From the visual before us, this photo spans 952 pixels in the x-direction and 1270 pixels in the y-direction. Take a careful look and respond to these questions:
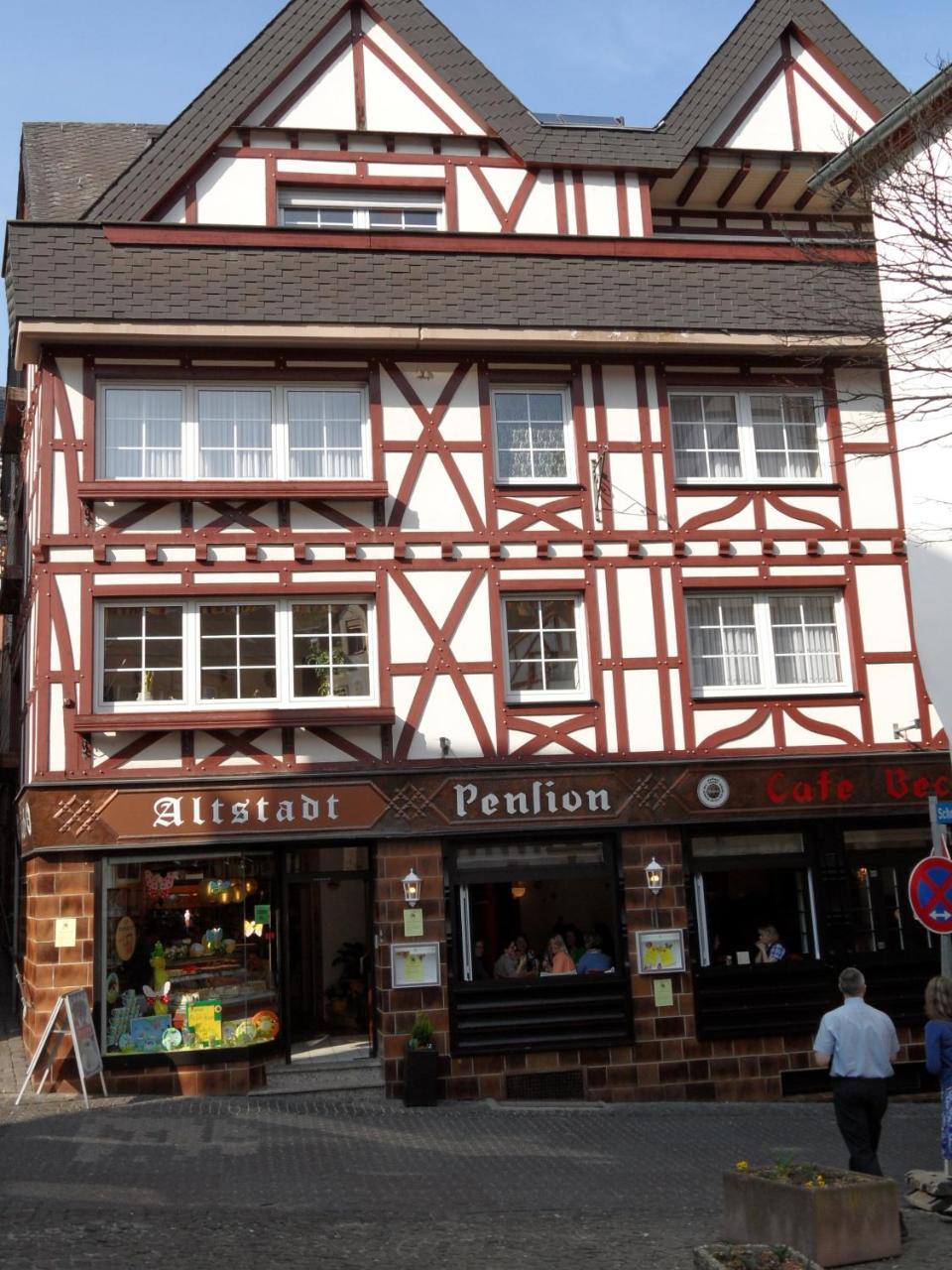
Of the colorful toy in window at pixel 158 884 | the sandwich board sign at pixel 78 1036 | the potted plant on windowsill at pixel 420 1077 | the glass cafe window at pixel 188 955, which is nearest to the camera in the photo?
the sandwich board sign at pixel 78 1036

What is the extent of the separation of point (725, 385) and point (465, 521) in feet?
13.2

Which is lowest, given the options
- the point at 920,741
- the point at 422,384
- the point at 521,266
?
the point at 920,741

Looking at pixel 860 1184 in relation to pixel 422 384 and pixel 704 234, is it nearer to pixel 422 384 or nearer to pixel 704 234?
pixel 422 384

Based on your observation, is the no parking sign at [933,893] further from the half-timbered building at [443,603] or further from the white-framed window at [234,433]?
the white-framed window at [234,433]

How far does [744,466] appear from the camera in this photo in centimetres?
1838

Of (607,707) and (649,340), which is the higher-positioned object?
(649,340)

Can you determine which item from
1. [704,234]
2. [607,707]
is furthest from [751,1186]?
[704,234]

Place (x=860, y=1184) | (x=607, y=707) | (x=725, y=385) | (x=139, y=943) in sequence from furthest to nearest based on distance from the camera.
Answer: (x=725, y=385) < (x=607, y=707) < (x=139, y=943) < (x=860, y=1184)

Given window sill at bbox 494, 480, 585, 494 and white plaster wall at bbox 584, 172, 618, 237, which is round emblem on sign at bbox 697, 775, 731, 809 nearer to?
window sill at bbox 494, 480, 585, 494

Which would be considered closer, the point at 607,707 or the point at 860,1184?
the point at 860,1184

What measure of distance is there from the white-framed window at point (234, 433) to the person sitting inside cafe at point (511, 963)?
5940mm

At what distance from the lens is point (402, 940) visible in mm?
16328

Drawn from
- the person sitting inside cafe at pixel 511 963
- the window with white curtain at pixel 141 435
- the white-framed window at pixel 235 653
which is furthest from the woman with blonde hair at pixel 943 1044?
the window with white curtain at pixel 141 435

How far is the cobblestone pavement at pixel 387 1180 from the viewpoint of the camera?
946 cm
